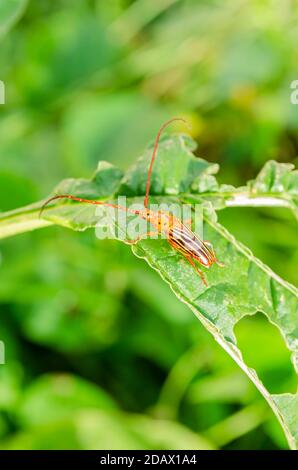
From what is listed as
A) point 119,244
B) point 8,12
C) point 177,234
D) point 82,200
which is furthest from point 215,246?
point 119,244

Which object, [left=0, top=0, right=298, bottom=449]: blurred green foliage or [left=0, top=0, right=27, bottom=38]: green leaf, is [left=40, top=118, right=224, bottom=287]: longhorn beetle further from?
[left=0, top=0, right=298, bottom=449]: blurred green foliage

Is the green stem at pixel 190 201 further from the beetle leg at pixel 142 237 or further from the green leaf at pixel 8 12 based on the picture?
the green leaf at pixel 8 12

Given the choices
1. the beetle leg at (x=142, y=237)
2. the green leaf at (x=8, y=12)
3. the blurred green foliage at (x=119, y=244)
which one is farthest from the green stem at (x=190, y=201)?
the blurred green foliage at (x=119, y=244)

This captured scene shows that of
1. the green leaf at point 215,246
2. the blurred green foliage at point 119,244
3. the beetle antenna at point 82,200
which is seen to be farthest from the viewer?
the blurred green foliage at point 119,244

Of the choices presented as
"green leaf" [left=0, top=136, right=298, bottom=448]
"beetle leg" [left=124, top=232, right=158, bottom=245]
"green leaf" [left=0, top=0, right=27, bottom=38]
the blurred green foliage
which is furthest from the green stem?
the blurred green foliage

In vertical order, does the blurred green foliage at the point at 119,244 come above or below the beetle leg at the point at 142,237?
above
